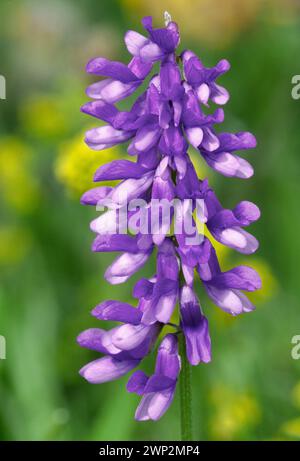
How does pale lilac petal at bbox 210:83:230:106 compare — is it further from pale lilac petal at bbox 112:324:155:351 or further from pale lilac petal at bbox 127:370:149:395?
pale lilac petal at bbox 127:370:149:395

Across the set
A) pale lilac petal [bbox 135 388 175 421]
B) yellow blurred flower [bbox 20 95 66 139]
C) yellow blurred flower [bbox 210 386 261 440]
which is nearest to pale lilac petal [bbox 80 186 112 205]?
pale lilac petal [bbox 135 388 175 421]

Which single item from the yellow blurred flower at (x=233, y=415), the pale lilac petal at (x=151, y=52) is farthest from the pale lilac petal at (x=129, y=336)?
the yellow blurred flower at (x=233, y=415)

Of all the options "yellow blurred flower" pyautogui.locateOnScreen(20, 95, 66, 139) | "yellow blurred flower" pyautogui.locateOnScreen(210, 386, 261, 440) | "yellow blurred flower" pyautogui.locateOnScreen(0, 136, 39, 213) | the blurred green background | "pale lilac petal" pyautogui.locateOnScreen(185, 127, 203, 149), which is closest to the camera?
"pale lilac petal" pyautogui.locateOnScreen(185, 127, 203, 149)

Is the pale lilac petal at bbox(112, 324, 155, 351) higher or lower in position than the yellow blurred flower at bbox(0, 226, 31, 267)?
lower

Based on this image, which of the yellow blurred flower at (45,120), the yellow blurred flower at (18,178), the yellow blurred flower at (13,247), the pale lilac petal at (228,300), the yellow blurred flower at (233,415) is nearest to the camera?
the pale lilac petal at (228,300)

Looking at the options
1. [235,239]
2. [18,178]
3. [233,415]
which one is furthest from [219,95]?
[18,178]

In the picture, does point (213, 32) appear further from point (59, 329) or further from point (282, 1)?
point (59, 329)

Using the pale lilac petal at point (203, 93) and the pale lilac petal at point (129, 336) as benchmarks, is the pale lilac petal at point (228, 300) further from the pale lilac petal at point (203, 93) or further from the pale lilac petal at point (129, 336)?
the pale lilac petal at point (203, 93)
